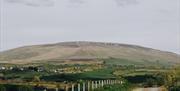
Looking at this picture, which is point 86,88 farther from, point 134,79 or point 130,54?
point 130,54

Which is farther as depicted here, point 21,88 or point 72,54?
point 72,54

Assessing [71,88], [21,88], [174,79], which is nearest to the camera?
[21,88]

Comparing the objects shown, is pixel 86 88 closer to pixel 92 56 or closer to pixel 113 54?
pixel 92 56

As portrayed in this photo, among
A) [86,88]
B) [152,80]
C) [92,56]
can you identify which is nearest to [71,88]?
[86,88]

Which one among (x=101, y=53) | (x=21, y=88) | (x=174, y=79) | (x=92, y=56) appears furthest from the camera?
(x=101, y=53)

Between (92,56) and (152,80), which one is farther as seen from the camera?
(92,56)

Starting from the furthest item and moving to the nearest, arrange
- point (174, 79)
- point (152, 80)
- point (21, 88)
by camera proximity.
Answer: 1. point (152, 80)
2. point (174, 79)
3. point (21, 88)

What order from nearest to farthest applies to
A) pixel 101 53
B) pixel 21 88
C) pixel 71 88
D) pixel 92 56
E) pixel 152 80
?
pixel 21 88, pixel 71 88, pixel 152 80, pixel 92 56, pixel 101 53

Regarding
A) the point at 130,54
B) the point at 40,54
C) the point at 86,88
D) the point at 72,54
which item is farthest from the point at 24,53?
the point at 86,88
